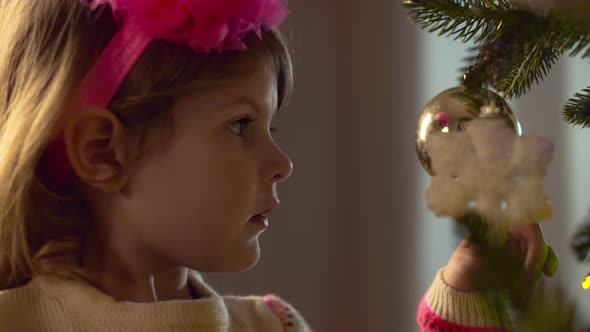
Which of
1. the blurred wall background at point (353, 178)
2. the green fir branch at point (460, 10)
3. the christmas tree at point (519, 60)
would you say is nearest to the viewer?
the christmas tree at point (519, 60)

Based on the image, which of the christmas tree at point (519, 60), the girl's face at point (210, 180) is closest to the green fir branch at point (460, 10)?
the christmas tree at point (519, 60)

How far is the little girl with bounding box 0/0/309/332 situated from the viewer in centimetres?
73

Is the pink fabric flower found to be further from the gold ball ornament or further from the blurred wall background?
the blurred wall background

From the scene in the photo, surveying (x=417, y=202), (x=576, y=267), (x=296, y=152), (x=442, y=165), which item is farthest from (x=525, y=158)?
(x=296, y=152)

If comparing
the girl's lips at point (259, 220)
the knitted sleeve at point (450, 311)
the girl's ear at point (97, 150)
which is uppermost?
the girl's ear at point (97, 150)

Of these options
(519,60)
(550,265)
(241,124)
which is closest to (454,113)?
(519,60)

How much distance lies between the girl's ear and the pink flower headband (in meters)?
0.01

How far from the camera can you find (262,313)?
34.8 inches

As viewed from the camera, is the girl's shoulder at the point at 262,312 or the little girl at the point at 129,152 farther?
the girl's shoulder at the point at 262,312

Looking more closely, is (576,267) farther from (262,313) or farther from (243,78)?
(243,78)

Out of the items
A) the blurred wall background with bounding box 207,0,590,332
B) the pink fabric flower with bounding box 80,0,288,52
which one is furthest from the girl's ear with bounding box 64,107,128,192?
the blurred wall background with bounding box 207,0,590,332

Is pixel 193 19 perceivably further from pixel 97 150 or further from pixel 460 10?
pixel 460 10

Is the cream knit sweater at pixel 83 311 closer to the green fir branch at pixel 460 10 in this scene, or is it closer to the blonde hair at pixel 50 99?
the blonde hair at pixel 50 99

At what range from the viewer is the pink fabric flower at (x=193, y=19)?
0.71 metres
